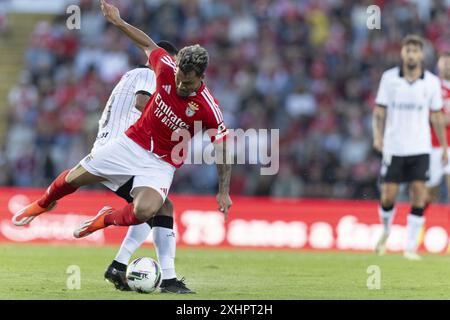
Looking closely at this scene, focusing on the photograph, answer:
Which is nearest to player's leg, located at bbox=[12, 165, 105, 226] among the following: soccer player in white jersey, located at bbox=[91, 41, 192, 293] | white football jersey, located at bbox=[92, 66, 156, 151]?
soccer player in white jersey, located at bbox=[91, 41, 192, 293]

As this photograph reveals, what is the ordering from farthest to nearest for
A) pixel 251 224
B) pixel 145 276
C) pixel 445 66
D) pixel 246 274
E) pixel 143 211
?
pixel 251 224 < pixel 445 66 < pixel 246 274 < pixel 145 276 < pixel 143 211

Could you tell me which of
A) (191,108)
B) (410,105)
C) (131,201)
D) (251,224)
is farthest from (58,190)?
(251,224)

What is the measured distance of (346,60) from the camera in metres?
22.2

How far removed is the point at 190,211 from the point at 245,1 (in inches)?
290

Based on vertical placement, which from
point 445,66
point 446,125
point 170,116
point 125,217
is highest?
point 445,66

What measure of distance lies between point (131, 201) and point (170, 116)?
1203 mm

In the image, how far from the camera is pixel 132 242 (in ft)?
33.8

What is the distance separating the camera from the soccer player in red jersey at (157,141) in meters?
9.55

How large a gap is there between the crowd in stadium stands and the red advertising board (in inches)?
74.5

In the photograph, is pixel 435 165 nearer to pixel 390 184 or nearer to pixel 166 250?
pixel 390 184

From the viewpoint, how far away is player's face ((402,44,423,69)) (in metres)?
14.3

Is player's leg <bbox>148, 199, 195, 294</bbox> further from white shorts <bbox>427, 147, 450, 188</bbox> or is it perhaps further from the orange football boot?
white shorts <bbox>427, 147, 450, 188</bbox>
